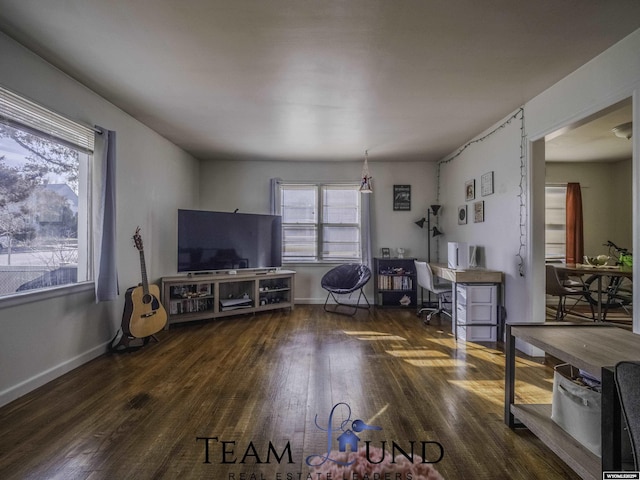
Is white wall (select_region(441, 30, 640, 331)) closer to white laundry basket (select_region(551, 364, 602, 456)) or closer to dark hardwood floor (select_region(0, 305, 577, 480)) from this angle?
dark hardwood floor (select_region(0, 305, 577, 480))

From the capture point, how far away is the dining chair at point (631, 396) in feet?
3.06

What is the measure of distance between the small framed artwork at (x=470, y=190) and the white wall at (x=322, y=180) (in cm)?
110

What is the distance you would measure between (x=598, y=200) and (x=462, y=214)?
10.2 ft

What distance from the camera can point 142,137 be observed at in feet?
12.6

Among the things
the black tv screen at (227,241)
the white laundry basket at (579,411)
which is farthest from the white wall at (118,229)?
the white laundry basket at (579,411)

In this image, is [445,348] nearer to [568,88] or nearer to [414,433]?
[414,433]

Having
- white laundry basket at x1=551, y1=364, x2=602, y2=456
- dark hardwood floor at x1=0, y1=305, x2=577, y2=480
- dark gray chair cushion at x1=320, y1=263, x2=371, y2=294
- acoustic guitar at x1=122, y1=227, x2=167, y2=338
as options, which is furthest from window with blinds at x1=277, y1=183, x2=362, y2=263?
white laundry basket at x1=551, y1=364, x2=602, y2=456

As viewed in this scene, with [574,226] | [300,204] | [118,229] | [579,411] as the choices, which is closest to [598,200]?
[574,226]

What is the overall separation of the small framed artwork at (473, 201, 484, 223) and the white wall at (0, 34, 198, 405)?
4.17m

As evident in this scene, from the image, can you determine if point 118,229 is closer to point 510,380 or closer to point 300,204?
point 300,204

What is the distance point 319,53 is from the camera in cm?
233

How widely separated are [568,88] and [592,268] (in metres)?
2.89

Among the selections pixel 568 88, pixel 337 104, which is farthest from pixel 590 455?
pixel 337 104

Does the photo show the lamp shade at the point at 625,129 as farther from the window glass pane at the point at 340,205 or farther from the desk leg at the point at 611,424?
the desk leg at the point at 611,424
